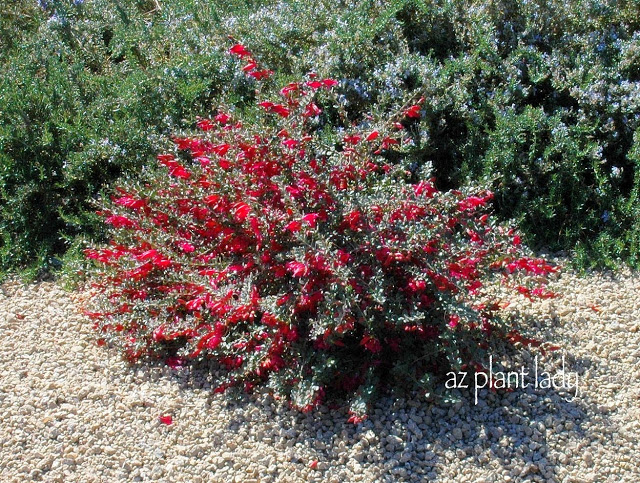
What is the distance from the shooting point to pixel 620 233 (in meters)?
4.57

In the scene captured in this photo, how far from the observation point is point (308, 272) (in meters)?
3.40

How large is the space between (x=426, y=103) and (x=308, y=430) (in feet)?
7.34

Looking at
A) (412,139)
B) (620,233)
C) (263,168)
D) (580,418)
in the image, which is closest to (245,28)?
(412,139)

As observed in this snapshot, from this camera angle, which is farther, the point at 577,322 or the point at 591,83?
the point at 591,83

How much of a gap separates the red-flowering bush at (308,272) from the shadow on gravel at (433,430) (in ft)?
0.34

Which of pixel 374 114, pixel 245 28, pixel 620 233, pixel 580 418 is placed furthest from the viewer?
pixel 245 28

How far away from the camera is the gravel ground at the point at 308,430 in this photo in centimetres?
329

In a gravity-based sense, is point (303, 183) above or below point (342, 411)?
above

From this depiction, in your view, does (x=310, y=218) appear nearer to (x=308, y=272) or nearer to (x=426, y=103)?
(x=308, y=272)

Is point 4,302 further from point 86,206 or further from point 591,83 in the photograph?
point 591,83

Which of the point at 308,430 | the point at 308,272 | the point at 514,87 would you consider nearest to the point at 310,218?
the point at 308,272

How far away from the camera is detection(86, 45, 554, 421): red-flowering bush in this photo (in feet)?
11.2

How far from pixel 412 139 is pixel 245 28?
159 cm

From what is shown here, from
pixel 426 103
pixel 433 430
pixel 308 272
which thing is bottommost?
pixel 433 430
